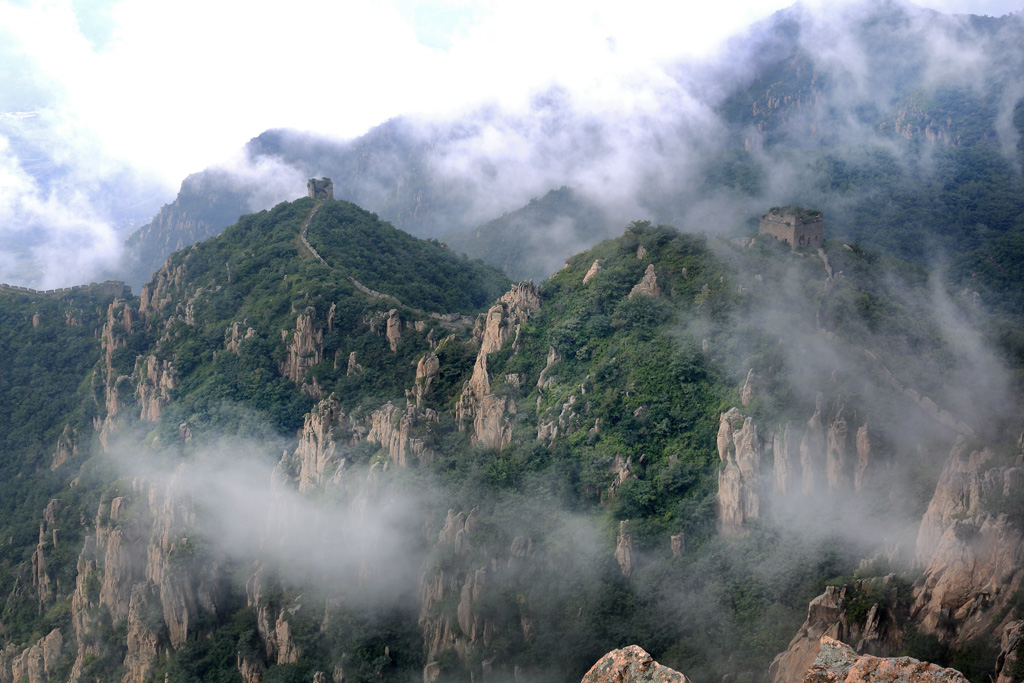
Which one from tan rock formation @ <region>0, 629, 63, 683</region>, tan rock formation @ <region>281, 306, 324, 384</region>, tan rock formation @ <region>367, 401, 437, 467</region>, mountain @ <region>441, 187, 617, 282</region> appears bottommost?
tan rock formation @ <region>0, 629, 63, 683</region>

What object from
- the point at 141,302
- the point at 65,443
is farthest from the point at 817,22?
the point at 65,443

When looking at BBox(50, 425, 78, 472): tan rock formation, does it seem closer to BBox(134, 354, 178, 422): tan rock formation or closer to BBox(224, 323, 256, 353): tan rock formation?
BBox(134, 354, 178, 422): tan rock formation

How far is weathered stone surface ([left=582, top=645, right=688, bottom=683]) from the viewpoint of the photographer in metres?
12.7

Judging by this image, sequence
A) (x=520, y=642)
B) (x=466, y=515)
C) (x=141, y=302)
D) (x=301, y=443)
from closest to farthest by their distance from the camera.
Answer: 1. (x=520, y=642)
2. (x=466, y=515)
3. (x=301, y=443)
4. (x=141, y=302)

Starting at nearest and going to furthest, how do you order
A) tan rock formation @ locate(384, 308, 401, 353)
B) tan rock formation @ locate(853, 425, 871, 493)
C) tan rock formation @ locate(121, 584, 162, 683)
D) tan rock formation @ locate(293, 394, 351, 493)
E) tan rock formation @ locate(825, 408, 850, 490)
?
tan rock formation @ locate(853, 425, 871, 493), tan rock formation @ locate(825, 408, 850, 490), tan rock formation @ locate(121, 584, 162, 683), tan rock formation @ locate(293, 394, 351, 493), tan rock formation @ locate(384, 308, 401, 353)

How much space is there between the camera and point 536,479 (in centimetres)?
4400

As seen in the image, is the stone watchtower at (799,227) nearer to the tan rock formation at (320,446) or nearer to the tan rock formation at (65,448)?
the tan rock formation at (320,446)

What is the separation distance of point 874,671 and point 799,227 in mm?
47681

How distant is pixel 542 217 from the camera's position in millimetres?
138000

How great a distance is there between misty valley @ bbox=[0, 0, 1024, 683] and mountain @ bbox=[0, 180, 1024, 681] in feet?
0.52

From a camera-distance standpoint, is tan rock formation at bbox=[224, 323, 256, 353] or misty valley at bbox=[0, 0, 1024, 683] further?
tan rock formation at bbox=[224, 323, 256, 353]

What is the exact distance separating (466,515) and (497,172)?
143 metres

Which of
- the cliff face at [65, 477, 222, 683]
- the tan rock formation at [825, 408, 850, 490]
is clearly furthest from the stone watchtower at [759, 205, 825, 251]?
the cliff face at [65, 477, 222, 683]

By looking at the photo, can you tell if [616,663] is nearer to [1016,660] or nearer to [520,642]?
[1016,660]
